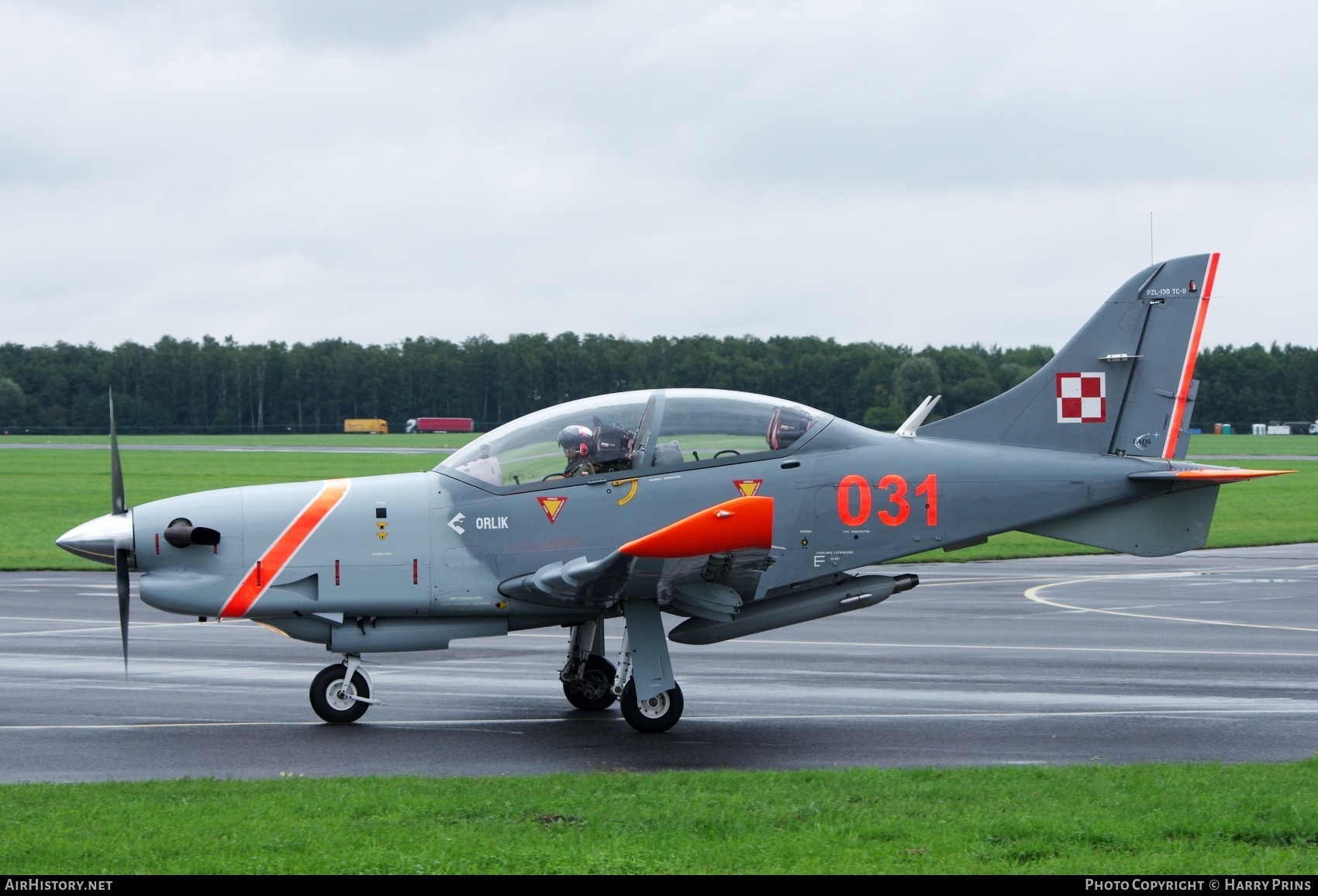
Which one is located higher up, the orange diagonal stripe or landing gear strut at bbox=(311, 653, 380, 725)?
the orange diagonal stripe

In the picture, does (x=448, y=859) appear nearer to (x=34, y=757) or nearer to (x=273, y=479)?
(x=34, y=757)

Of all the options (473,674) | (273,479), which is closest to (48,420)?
(273,479)

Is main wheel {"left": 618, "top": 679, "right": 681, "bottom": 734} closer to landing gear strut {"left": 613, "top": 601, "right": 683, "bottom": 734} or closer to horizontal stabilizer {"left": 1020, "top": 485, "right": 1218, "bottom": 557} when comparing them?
landing gear strut {"left": 613, "top": 601, "right": 683, "bottom": 734}

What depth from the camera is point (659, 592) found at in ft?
33.7

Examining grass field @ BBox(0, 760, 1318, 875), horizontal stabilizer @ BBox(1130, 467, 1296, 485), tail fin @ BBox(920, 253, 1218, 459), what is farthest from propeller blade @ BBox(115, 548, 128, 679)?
horizontal stabilizer @ BBox(1130, 467, 1296, 485)

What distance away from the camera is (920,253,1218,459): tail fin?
11.4 metres

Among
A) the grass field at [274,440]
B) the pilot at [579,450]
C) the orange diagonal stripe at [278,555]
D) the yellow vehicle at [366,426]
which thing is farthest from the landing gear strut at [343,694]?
the yellow vehicle at [366,426]

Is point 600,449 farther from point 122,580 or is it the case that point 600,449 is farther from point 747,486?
point 122,580

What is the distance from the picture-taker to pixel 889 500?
10727 millimetres

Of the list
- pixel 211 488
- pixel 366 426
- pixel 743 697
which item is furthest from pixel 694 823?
pixel 366 426

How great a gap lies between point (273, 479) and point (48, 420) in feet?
306

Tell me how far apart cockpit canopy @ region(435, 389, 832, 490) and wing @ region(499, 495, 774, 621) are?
75 cm

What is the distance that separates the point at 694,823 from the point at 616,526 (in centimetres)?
377

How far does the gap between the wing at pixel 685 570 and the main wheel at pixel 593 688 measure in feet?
3.87
